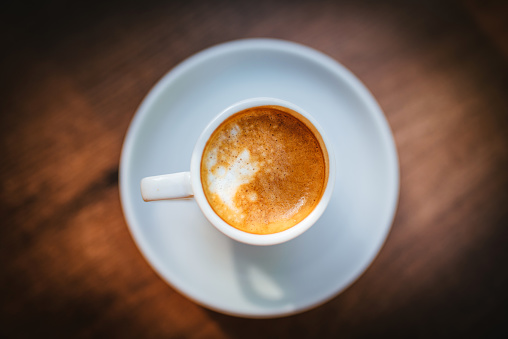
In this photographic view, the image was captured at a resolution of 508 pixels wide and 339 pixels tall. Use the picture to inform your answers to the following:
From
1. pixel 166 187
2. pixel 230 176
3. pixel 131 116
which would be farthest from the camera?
pixel 131 116

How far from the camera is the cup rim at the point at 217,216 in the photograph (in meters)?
0.69

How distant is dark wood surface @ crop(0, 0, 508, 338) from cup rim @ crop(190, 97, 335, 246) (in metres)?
0.39

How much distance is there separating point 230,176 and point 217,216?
0.12 metres

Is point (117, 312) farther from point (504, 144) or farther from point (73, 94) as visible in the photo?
point (504, 144)

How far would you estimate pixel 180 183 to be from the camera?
0.68 m

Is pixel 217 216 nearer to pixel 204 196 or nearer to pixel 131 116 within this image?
pixel 204 196

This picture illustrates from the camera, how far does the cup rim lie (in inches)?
27.1

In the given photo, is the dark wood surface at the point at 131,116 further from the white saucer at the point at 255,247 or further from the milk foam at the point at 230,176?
the milk foam at the point at 230,176

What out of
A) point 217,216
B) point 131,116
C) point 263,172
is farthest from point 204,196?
point 131,116

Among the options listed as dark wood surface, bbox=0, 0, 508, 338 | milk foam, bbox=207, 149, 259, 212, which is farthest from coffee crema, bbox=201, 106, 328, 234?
dark wood surface, bbox=0, 0, 508, 338

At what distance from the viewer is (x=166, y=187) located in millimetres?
662

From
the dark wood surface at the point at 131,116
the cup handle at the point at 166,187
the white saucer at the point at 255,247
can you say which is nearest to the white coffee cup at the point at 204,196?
the cup handle at the point at 166,187

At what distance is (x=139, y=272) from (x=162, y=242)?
229mm

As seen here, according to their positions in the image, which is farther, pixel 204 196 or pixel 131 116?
pixel 131 116
